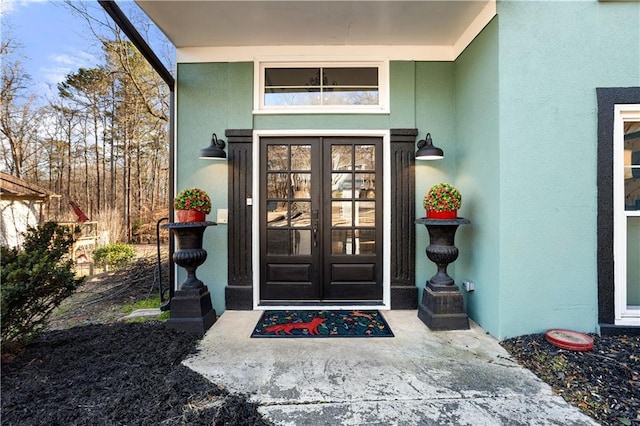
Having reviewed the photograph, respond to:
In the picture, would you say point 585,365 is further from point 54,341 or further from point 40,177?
point 40,177

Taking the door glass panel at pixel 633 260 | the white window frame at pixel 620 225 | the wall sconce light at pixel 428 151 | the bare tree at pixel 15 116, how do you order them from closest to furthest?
1. the white window frame at pixel 620 225
2. the door glass panel at pixel 633 260
3. the wall sconce light at pixel 428 151
4. the bare tree at pixel 15 116

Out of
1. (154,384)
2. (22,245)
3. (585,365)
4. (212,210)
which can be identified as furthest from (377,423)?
(22,245)

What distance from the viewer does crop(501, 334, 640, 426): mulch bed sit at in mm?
1728

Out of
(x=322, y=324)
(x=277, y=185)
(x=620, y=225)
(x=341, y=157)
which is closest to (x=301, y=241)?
(x=277, y=185)

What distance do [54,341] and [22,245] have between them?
0.91m

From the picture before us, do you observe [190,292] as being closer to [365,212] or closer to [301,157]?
[301,157]

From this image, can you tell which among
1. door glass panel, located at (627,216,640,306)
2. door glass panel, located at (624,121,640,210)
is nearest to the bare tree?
door glass panel, located at (624,121,640,210)

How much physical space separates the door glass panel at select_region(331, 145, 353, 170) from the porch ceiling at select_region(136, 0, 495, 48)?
1.27 meters

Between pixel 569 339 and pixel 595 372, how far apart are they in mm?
395

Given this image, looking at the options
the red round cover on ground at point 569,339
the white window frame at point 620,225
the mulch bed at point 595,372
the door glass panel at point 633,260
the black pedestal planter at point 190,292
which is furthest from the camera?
the black pedestal planter at point 190,292

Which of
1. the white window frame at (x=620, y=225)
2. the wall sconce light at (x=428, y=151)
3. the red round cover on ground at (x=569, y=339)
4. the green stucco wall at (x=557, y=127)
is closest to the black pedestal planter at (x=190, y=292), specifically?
the wall sconce light at (x=428, y=151)

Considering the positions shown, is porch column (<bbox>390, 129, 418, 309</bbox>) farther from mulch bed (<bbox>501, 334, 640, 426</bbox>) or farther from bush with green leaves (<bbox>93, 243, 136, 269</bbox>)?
bush with green leaves (<bbox>93, 243, 136, 269</bbox>)

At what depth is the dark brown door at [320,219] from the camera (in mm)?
3586

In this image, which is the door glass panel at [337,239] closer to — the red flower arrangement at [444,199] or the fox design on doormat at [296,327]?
the fox design on doormat at [296,327]
